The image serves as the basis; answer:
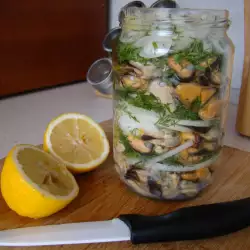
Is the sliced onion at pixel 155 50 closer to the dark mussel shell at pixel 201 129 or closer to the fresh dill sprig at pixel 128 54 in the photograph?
the fresh dill sprig at pixel 128 54

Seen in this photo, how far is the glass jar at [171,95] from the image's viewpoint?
0.45 metres

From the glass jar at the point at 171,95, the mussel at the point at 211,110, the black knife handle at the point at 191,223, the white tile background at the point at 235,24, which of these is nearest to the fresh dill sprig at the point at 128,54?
the glass jar at the point at 171,95

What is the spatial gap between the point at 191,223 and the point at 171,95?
0.17m

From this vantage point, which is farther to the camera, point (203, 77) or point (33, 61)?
point (33, 61)

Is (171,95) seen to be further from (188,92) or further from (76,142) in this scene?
(76,142)

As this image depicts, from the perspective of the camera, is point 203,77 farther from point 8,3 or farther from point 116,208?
point 8,3

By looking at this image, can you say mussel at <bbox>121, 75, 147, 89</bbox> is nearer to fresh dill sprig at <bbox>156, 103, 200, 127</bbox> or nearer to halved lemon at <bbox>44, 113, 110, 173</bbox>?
fresh dill sprig at <bbox>156, 103, 200, 127</bbox>

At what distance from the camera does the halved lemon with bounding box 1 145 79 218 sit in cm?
45

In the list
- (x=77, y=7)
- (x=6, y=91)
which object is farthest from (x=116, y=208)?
(x=77, y=7)

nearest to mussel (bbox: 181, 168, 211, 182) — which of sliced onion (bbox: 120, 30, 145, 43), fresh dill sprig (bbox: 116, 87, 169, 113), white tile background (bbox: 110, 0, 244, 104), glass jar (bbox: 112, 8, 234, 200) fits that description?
glass jar (bbox: 112, 8, 234, 200)

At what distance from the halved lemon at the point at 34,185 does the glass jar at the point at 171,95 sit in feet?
0.34

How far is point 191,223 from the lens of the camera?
414mm

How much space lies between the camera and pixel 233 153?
674 mm

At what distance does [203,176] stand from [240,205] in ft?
0.26
